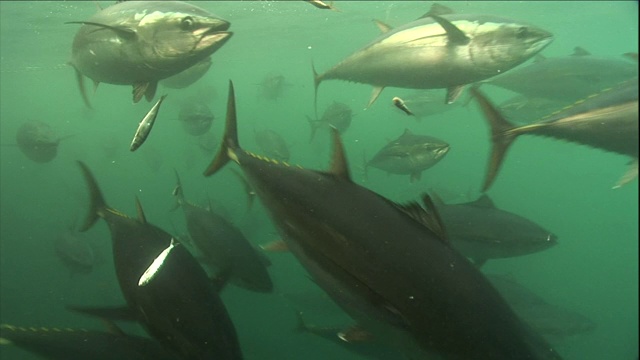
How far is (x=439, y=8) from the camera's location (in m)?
4.48

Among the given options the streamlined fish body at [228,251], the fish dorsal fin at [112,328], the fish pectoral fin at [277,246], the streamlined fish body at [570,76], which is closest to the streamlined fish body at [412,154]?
the streamlined fish body at [570,76]

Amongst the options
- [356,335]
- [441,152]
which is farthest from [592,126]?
[441,152]

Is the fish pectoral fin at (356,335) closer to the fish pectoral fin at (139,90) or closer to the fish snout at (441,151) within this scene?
the fish pectoral fin at (139,90)

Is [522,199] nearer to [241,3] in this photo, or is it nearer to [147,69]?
[241,3]

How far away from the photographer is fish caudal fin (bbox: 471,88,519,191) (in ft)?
8.59

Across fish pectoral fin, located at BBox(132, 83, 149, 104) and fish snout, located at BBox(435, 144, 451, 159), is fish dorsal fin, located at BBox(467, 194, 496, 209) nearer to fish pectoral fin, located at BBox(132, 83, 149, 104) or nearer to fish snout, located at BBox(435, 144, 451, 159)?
fish snout, located at BBox(435, 144, 451, 159)

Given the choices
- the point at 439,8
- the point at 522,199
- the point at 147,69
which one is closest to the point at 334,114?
the point at 439,8

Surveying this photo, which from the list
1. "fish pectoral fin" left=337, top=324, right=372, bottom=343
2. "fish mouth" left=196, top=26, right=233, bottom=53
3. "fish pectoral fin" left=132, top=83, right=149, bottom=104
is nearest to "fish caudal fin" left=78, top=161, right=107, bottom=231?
"fish pectoral fin" left=132, top=83, right=149, bottom=104

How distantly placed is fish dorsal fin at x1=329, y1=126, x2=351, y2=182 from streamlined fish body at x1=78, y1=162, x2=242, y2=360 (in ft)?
3.81

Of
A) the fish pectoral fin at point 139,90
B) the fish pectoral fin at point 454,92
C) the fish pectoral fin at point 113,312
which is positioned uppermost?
the fish pectoral fin at point 454,92

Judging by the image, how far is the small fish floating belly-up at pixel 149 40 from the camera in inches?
128

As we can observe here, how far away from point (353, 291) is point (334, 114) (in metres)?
7.36

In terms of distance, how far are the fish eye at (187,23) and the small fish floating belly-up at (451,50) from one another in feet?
6.33

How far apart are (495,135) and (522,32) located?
1748 millimetres
